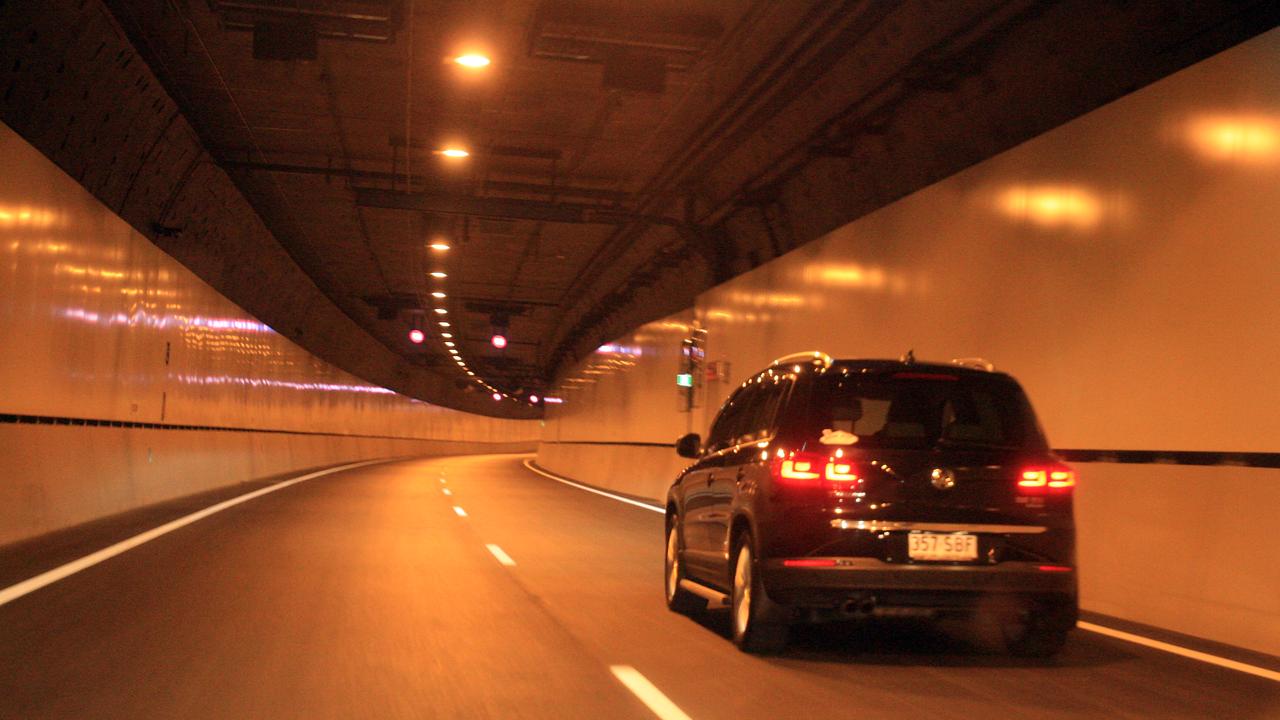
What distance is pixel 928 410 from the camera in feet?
29.2

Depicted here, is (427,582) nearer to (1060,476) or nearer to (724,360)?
(1060,476)

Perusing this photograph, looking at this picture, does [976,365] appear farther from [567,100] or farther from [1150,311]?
[567,100]

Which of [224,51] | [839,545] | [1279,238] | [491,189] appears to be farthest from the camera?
[491,189]

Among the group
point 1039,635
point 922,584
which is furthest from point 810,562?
point 1039,635

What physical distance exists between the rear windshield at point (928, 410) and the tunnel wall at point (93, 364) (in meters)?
9.41

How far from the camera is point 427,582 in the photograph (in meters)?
12.1

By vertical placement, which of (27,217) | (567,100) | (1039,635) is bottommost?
(1039,635)

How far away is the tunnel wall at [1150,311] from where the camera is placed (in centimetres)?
945

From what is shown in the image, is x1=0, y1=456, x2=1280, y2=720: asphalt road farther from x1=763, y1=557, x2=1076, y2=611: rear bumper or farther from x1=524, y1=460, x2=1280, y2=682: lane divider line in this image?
x1=763, y1=557, x2=1076, y2=611: rear bumper

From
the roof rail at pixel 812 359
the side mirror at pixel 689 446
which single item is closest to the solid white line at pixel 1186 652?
the roof rail at pixel 812 359

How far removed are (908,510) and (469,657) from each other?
2.63 meters

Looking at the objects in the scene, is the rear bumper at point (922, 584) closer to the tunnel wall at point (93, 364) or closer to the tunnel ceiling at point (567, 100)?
the tunnel ceiling at point (567, 100)

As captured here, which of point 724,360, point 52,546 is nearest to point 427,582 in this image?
point 52,546

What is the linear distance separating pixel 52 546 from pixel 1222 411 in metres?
10.8
